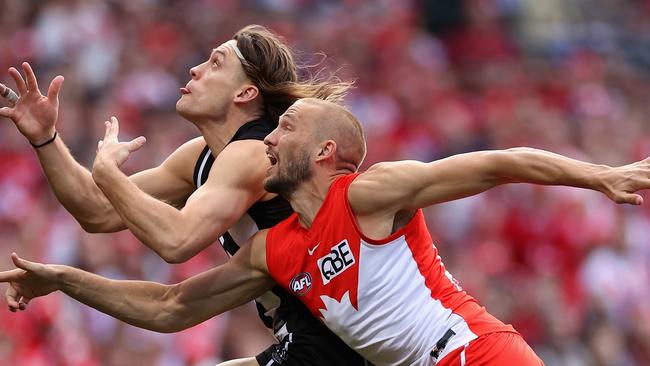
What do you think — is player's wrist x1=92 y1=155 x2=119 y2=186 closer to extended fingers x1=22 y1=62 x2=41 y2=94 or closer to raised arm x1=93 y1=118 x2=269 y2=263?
raised arm x1=93 y1=118 x2=269 y2=263

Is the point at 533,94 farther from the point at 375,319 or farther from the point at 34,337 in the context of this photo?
the point at 375,319

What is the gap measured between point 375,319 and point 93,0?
299 inches

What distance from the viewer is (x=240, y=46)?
6836mm

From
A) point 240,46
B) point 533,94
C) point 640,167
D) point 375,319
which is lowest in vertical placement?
point 533,94

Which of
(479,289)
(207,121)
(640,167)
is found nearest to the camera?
(640,167)

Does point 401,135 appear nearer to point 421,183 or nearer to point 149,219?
point 149,219

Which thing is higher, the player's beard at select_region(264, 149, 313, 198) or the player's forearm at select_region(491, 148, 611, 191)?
the player's beard at select_region(264, 149, 313, 198)

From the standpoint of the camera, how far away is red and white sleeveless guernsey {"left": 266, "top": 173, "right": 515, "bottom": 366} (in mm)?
6035

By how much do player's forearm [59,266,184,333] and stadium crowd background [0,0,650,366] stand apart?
2.81 metres

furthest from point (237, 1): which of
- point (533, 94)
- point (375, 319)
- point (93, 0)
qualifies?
point (375, 319)

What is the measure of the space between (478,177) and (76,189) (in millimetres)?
2170

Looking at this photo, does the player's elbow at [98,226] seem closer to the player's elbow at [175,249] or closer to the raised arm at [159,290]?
the raised arm at [159,290]

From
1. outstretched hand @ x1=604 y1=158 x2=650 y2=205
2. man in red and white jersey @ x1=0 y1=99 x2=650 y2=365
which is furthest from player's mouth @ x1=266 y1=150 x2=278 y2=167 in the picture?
outstretched hand @ x1=604 y1=158 x2=650 y2=205

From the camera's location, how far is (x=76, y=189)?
22.8 feet
